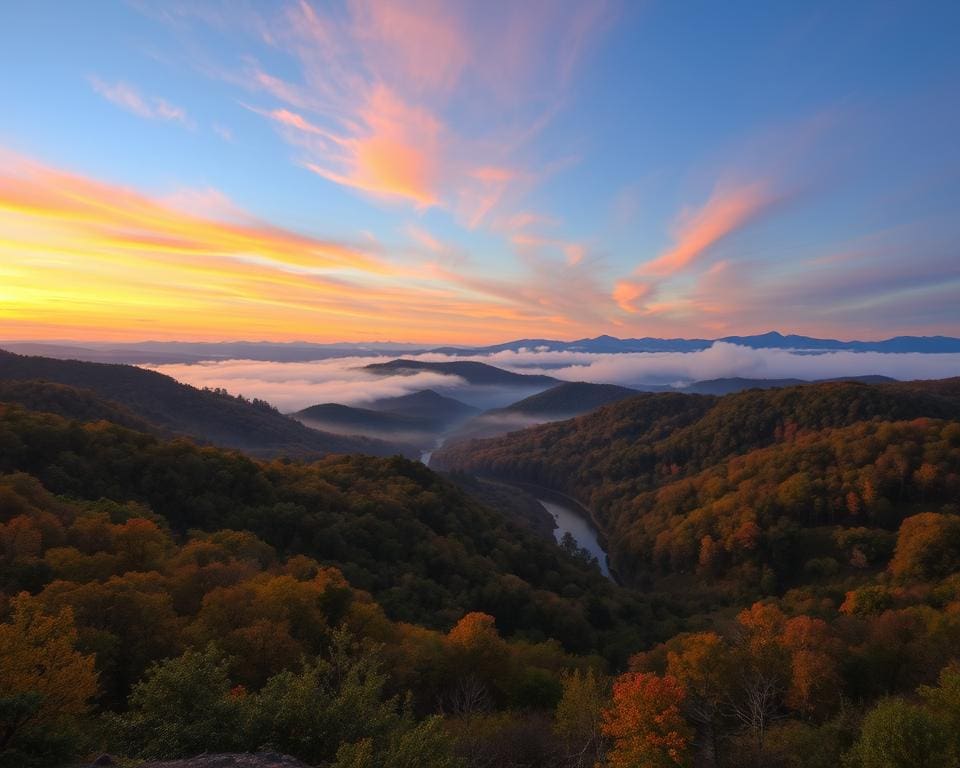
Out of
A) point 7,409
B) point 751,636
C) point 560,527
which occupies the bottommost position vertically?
point 560,527

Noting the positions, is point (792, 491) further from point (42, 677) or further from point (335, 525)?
point (42, 677)

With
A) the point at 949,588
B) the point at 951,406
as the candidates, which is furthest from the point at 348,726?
the point at 951,406

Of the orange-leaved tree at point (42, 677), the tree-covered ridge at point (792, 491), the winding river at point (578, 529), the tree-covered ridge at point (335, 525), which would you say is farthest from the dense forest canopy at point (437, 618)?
the winding river at point (578, 529)

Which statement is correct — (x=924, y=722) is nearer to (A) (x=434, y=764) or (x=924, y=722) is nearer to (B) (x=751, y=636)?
(A) (x=434, y=764)

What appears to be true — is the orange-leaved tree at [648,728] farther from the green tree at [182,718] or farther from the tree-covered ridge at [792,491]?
the tree-covered ridge at [792,491]

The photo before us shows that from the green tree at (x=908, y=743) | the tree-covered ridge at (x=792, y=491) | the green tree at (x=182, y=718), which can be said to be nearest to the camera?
the green tree at (x=182, y=718)

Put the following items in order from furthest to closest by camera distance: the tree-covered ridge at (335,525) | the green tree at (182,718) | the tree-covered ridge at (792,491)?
the tree-covered ridge at (792,491)
the tree-covered ridge at (335,525)
the green tree at (182,718)
